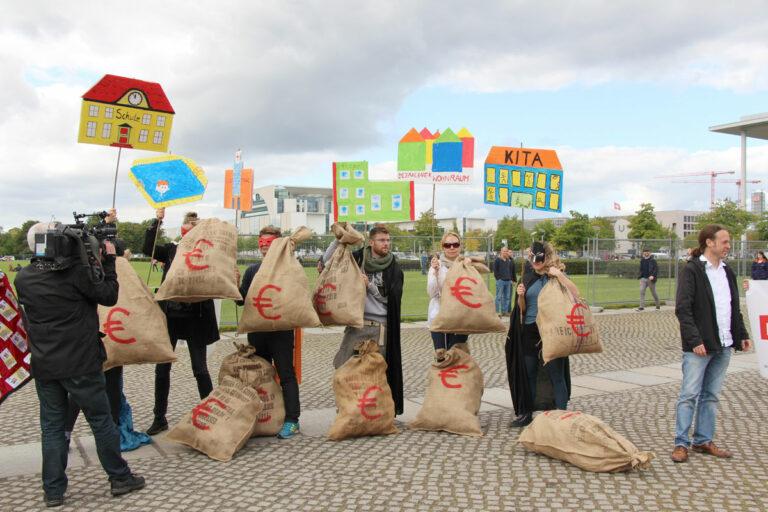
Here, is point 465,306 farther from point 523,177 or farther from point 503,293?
point 503,293

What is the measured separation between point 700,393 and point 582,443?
1.21m

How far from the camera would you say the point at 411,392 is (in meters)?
7.80

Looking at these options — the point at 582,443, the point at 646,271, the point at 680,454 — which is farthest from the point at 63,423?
the point at 646,271

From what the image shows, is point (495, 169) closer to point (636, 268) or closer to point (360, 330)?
point (360, 330)

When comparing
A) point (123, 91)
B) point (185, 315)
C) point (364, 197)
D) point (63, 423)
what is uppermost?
point (123, 91)

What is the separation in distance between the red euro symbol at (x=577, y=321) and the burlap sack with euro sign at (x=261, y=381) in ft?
8.42

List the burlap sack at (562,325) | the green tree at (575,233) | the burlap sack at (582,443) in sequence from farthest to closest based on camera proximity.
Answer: the green tree at (575,233) → the burlap sack at (562,325) → the burlap sack at (582,443)

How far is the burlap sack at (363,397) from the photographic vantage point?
564cm

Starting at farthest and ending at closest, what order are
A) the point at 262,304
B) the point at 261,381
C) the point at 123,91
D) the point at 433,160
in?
the point at 433,160
the point at 123,91
the point at 261,381
the point at 262,304

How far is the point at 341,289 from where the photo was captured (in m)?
5.81

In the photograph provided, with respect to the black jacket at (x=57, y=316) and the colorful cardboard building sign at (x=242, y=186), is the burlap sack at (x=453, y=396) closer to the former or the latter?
the black jacket at (x=57, y=316)

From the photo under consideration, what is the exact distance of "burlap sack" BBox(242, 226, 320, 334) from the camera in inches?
213


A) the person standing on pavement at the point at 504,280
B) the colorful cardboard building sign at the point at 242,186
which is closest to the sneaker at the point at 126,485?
the colorful cardboard building sign at the point at 242,186

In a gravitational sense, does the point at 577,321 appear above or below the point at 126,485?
above
